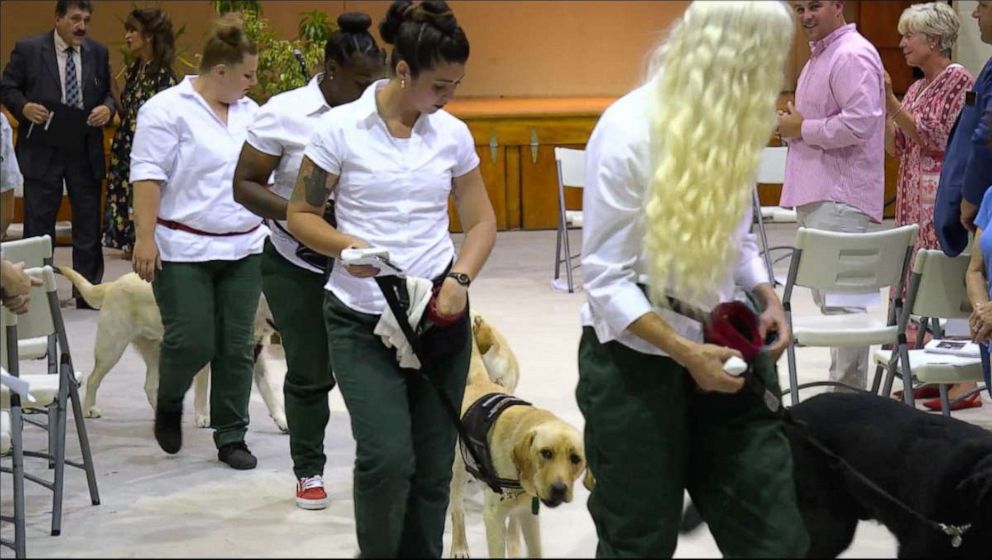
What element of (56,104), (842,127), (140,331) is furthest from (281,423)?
(56,104)

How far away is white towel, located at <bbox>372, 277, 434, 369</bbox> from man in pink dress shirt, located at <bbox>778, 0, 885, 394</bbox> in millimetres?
2623

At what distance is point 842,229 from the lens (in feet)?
17.4

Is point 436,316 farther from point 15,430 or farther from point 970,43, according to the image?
point 970,43

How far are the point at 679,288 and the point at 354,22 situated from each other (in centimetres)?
162

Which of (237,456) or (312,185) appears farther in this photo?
(237,456)

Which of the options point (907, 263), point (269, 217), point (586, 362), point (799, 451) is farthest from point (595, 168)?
point (907, 263)

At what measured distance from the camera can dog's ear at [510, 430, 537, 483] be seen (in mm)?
3494

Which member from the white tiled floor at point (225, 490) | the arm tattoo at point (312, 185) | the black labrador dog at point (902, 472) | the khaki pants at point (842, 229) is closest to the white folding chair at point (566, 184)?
the white tiled floor at point (225, 490)

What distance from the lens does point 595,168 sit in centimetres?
238

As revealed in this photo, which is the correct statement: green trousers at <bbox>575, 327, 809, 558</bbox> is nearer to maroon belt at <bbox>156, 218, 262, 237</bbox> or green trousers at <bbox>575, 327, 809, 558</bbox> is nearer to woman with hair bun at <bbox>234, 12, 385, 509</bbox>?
woman with hair bun at <bbox>234, 12, 385, 509</bbox>

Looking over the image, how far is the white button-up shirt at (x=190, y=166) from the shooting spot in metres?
4.46

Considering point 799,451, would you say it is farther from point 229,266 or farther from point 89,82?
point 89,82

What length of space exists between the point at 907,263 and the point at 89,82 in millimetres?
4654

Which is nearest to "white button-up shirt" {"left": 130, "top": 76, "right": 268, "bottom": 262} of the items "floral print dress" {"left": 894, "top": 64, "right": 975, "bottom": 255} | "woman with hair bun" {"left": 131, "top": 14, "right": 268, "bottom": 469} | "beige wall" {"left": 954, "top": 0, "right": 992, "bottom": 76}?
"woman with hair bun" {"left": 131, "top": 14, "right": 268, "bottom": 469}
